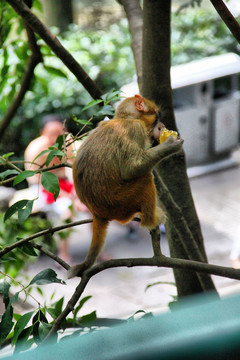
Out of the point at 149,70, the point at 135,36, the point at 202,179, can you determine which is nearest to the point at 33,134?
the point at 202,179

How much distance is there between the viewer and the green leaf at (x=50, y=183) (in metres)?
1.75

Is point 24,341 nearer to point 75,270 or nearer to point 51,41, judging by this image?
point 75,270

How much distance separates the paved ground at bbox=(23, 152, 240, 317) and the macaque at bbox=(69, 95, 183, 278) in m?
2.59

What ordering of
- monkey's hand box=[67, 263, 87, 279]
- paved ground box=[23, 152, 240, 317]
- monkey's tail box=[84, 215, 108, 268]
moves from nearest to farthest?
monkey's hand box=[67, 263, 87, 279] < monkey's tail box=[84, 215, 108, 268] < paved ground box=[23, 152, 240, 317]

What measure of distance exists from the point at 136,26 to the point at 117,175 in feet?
3.31

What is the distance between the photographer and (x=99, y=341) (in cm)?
52

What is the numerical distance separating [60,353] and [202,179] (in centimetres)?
862

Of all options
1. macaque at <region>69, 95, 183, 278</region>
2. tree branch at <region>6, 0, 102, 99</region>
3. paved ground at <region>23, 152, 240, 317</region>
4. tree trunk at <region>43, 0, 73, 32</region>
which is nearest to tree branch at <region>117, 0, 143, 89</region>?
tree branch at <region>6, 0, 102, 99</region>

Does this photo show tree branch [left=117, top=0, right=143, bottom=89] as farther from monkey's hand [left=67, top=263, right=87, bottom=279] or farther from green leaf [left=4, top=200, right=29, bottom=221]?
green leaf [left=4, top=200, right=29, bottom=221]

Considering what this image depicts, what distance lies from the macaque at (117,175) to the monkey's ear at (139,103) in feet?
0.51

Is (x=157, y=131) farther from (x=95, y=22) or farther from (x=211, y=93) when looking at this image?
(x=95, y=22)

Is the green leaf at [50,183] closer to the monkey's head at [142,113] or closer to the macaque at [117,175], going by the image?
the macaque at [117,175]

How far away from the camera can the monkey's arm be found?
7.23ft

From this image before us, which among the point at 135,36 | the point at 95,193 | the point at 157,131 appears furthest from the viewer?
the point at 135,36
